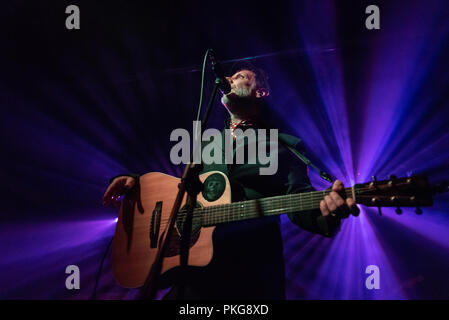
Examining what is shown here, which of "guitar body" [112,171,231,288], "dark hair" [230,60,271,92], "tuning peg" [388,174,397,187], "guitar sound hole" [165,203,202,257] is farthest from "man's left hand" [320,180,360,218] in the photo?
"dark hair" [230,60,271,92]

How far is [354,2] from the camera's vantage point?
2.77 m

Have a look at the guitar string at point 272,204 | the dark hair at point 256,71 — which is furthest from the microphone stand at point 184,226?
the dark hair at point 256,71

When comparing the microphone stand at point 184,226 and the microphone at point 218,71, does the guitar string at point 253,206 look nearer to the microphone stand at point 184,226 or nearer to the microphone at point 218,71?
the microphone stand at point 184,226

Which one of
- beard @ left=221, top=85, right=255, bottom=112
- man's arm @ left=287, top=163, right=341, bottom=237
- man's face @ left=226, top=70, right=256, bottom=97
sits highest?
man's face @ left=226, top=70, right=256, bottom=97

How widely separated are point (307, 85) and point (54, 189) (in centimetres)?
359

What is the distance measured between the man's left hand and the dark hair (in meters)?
1.63

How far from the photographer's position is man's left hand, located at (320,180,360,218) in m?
1.45

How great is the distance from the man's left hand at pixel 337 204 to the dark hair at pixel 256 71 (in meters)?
1.63

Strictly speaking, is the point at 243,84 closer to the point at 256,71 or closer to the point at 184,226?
the point at 256,71

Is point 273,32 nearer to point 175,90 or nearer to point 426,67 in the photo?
point 175,90

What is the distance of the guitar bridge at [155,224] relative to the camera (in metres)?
1.98

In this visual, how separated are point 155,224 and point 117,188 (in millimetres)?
533

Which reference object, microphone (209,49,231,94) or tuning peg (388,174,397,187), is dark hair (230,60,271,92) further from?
tuning peg (388,174,397,187)
